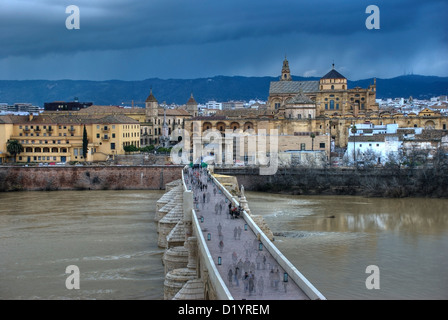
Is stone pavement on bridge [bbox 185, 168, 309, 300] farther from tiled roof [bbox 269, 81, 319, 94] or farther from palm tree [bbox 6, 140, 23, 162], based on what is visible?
tiled roof [bbox 269, 81, 319, 94]

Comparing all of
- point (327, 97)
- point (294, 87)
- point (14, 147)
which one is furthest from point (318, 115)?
point (14, 147)

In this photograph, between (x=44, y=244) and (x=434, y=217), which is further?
(x=434, y=217)

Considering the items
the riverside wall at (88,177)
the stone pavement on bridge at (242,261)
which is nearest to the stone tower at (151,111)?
the riverside wall at (88,177)

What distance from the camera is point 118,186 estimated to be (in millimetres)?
60625

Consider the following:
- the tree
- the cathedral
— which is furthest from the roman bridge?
the cathedral

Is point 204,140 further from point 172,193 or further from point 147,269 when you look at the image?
point 147,269

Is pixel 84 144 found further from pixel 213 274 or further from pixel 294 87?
pixel 213 274

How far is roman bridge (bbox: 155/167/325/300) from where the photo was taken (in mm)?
16750

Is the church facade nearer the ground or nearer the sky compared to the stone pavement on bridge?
nearer the sky

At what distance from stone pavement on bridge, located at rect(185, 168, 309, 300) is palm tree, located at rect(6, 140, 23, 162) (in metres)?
42.7

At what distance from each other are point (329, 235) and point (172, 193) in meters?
12.7

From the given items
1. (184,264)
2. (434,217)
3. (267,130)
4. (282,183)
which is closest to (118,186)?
(282,183)

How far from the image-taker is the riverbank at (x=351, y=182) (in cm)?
5244

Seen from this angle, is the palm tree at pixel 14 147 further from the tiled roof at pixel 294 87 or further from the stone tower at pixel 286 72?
the stone tower at pixel 286 72
